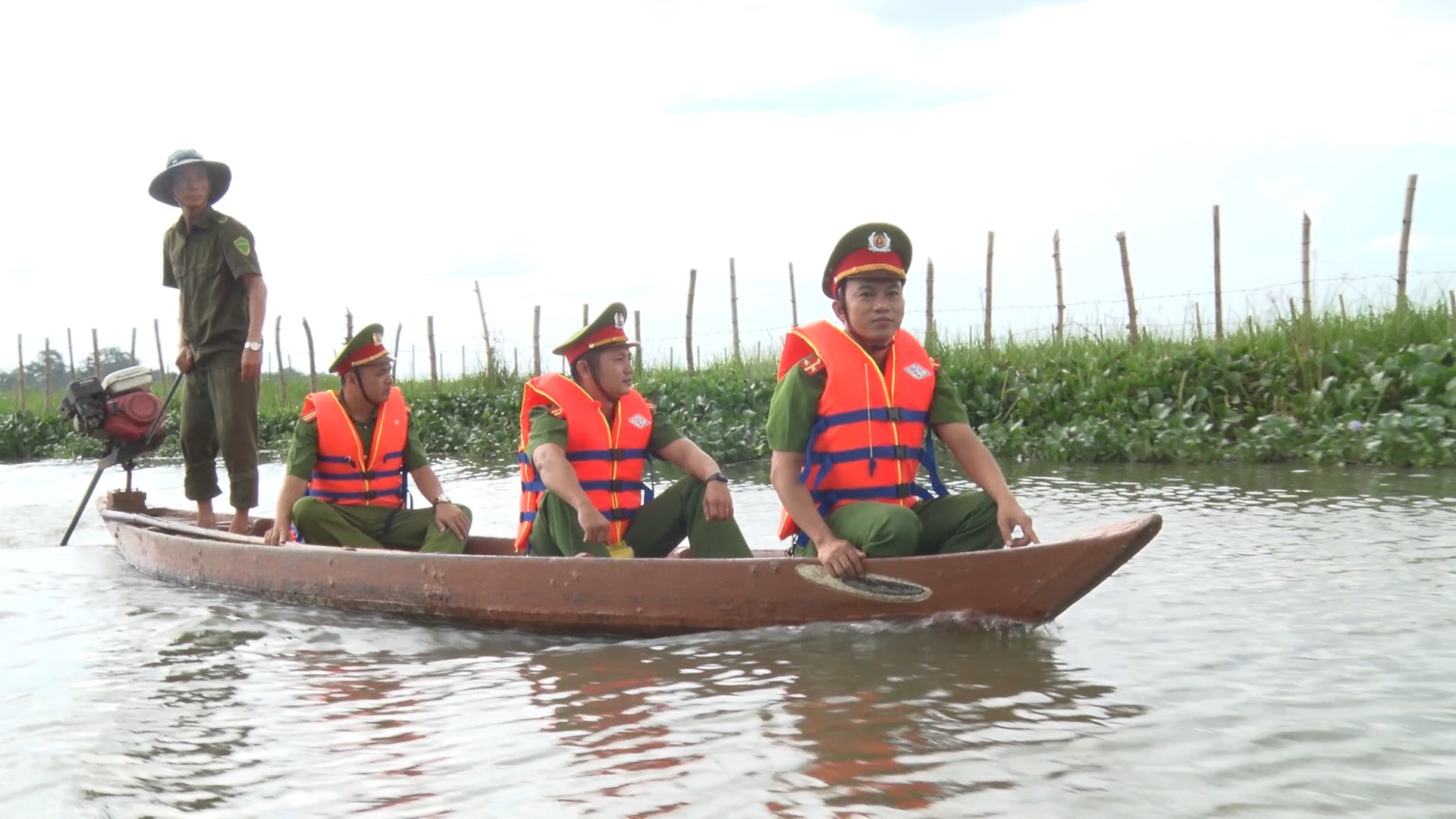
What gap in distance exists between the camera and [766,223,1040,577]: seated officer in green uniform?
4379 mm

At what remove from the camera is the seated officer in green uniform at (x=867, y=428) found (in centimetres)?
438

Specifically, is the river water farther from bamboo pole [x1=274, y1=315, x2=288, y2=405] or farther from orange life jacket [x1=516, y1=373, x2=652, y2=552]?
bamboo pole [x1=274, y1=315, x2=288, y2=405]

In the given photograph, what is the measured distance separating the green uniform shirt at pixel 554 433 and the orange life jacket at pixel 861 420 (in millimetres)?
834

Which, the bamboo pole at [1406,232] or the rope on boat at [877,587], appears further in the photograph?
the bamboo pole at [1406,232]

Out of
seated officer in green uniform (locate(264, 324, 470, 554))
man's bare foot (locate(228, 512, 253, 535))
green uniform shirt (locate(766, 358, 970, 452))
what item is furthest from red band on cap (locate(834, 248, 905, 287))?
man's bare foot (locate(228, 512, 253, 535))

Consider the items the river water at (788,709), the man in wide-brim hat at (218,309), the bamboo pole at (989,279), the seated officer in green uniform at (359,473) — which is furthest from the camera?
the bamboo pole at (989,279)

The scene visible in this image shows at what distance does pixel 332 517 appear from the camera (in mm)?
5957

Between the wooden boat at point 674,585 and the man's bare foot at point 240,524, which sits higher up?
the man's bare foot at point 240,524

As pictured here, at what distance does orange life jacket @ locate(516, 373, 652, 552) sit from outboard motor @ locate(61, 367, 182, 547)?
326cm

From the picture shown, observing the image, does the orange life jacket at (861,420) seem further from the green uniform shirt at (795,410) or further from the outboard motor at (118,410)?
the outboard motor at (118,410)

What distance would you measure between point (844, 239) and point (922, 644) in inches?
52.5

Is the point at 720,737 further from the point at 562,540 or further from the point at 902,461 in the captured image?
the point at 562,540

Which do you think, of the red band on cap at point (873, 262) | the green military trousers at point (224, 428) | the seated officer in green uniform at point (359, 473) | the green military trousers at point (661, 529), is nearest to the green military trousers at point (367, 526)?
the seated officer in green uniform at point (359, 473)

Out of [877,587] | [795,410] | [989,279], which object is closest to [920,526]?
[877,587]
